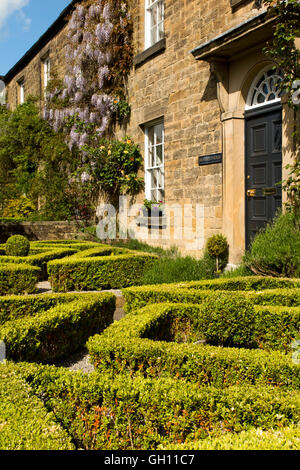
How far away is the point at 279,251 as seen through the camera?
18.8 ft

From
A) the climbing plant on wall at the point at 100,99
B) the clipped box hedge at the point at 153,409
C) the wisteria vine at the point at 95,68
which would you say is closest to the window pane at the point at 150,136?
the climbing plant on wall at the point at 100,99

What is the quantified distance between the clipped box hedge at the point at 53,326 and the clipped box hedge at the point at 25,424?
3.06 feet

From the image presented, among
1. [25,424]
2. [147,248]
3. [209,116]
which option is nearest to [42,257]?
[147,248]

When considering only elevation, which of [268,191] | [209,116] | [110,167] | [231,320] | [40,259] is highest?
[209,116]

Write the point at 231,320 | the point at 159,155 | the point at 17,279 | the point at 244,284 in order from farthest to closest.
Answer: the point at 159,155 < the point at 17,279 < the point at 244,284 < the point at 231,320

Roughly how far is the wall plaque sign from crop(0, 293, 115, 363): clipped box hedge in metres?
4.33

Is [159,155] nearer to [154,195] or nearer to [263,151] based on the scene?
[154,195]

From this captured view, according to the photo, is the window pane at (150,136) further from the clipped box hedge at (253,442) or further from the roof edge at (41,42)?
the clipped box hedge at (253,442)

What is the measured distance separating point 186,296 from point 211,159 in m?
4.43

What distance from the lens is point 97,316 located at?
13.6ft

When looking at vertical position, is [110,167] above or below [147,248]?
above

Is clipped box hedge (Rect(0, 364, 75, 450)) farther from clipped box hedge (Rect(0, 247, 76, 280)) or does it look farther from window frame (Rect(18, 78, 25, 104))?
window frame (Rect(18, 78, 25, 104))

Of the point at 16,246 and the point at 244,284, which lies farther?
the point at 16,246
